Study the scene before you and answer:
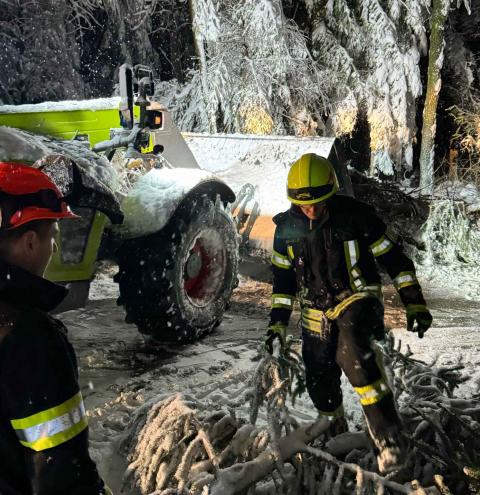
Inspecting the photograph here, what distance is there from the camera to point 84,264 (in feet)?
12.1

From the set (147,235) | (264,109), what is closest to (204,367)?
(147,235)

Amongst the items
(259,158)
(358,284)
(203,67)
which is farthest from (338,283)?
(203,67)

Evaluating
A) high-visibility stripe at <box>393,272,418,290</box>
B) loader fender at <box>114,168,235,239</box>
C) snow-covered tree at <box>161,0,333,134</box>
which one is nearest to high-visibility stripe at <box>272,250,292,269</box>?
high-visibility stripe at <box>393,272,418,290</box>

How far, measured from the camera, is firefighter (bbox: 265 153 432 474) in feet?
9.28

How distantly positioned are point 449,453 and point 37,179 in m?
2.12

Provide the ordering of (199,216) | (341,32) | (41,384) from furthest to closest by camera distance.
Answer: (341,32) < (199,216) < (41,384)

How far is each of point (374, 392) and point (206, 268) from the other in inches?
88.2

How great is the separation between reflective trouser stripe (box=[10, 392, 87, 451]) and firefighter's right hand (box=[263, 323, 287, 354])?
186 cm

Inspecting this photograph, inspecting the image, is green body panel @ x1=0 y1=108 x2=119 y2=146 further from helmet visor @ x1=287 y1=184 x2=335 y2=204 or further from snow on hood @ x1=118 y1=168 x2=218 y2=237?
helmet visor @ x1=287 y1=184 x2=335 y2=204

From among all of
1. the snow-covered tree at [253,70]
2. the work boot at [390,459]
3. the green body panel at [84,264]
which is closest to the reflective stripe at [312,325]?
the work boot at [390,459]

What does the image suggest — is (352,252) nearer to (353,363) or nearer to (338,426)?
(353,363)

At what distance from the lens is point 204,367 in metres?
3.97

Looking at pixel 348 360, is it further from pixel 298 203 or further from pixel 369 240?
pixel 298 203

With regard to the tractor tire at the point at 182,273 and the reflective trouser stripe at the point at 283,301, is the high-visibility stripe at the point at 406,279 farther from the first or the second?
the tractor tire at the point at 182,273
